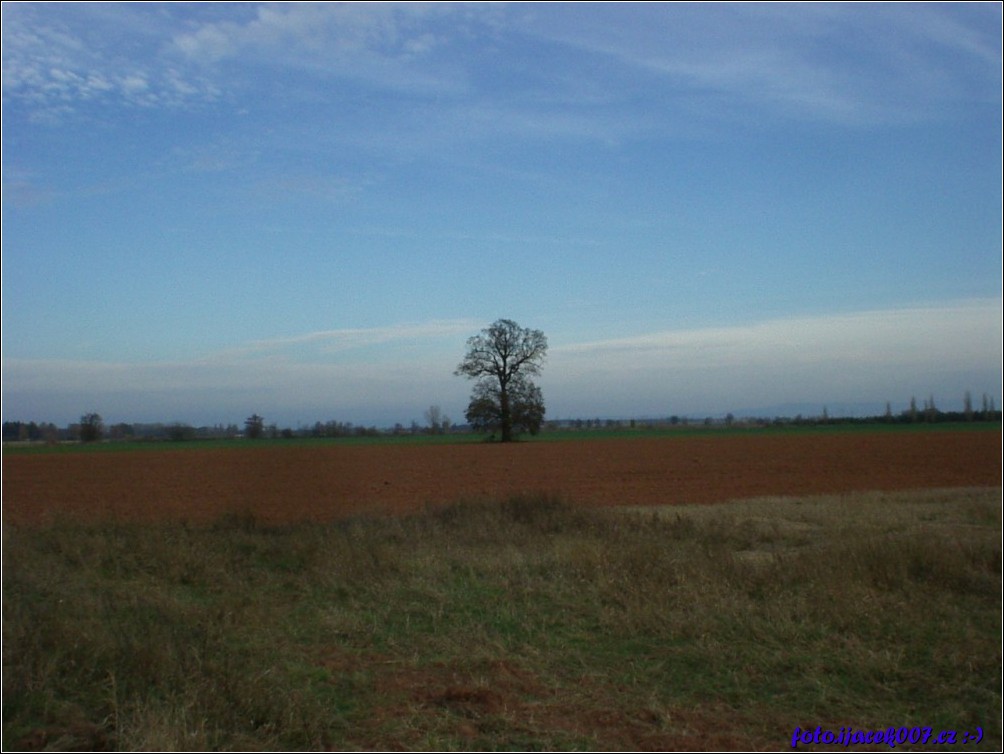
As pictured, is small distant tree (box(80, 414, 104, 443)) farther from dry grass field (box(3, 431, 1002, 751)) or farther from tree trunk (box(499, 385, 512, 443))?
tree trunk (box(499, 385, 512, 443))

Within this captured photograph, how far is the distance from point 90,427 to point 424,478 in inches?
773

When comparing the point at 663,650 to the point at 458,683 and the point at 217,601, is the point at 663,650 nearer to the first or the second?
the point at 458,683

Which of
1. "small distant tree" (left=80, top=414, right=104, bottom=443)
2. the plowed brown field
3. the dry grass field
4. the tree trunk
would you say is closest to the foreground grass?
the dry grass field

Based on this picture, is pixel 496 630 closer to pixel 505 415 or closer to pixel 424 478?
pixel 424 478

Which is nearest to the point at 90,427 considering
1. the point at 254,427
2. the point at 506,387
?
the point at 254,427

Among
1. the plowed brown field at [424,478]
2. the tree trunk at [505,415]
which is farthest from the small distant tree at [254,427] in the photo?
the tree trunk at [505,415]

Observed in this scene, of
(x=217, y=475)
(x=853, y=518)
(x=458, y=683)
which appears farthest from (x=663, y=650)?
A: (x=217, y=475)

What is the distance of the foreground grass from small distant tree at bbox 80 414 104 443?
2.97 meters

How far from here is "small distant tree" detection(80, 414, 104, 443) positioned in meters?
16.4

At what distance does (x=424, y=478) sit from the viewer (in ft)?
116

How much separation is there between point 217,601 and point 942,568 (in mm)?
8533

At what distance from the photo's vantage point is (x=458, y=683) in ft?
22.0

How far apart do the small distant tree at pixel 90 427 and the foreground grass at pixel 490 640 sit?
297 cm

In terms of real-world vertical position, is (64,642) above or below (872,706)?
above
